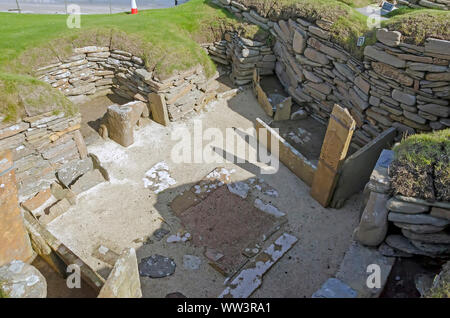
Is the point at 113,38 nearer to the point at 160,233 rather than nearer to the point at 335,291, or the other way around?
the point at 160,233

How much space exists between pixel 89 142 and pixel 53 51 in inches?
112

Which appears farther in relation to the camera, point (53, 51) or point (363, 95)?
point (53, 51)

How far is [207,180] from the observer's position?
792 centimetres

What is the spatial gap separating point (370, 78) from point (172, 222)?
18.4ft

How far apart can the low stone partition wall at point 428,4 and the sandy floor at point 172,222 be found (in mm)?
5471

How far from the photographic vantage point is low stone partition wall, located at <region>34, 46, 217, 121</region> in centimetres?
929

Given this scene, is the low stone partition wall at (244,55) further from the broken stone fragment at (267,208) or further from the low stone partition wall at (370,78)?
the broken stone fragment at (267,208)

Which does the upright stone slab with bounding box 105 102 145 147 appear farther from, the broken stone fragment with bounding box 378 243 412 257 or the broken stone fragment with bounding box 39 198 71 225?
the broken stone fragment with bounding box 378 243 412 257

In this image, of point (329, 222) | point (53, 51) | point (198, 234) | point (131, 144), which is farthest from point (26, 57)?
point (329, 222)

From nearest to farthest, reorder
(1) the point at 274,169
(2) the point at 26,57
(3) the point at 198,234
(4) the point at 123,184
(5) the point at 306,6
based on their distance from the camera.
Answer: (3) the point at 198,234 < (4) the point at 123,184 < (1) the point at 274,169 < (2) the point at 26,57 < (5) the point at 306,6

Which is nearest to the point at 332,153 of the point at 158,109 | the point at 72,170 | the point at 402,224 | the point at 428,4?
the point at 402,224

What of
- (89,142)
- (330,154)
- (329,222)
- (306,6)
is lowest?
(329,222)

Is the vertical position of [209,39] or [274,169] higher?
[209,39]
